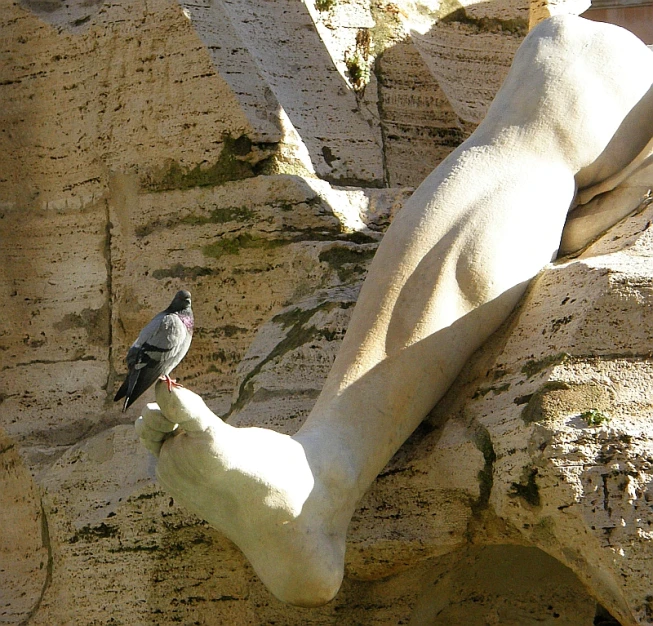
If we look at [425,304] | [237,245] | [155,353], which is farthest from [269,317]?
[155,353]

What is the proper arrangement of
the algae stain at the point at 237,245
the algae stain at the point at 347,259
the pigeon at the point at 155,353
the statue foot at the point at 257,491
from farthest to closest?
the algae stain at the point at 237,245
the algae stain at the point at 347,259
the pigeon at the point at 155,353
the statue foot at the point at 257,491

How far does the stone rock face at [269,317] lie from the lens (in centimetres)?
223

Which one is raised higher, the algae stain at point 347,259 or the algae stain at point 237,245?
the algae stain at point 347,259

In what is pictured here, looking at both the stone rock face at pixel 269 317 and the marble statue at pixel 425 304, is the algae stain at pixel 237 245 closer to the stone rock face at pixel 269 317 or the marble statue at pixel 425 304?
the stone rock face at pixel 269 317

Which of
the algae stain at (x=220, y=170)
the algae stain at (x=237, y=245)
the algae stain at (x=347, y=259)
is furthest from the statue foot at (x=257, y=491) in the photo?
the algae stain at (x=220, y=170)

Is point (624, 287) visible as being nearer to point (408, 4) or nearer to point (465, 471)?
point (465, 471)

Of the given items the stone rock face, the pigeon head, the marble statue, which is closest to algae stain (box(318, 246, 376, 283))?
the stone rock face

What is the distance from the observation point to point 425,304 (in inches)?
92.7

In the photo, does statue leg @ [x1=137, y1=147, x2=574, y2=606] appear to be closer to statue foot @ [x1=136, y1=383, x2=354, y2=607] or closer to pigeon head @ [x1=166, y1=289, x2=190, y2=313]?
statue foot @ [x1=136, y1=383, x2=354, y2=607]

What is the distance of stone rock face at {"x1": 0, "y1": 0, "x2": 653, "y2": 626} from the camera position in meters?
2.23

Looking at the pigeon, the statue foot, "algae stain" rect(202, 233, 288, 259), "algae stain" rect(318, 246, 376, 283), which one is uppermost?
the pigeon

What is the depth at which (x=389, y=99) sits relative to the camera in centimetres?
354

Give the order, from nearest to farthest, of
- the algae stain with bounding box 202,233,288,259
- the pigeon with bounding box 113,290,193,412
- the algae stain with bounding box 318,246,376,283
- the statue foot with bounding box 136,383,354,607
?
the statue foot with bounding box 136,383,354,607 → the pigeon with bounding box 113,290,193,412 → the algae stain with bounding box 318,246,376,283 → the algae stain with bounding box 202,233,288,259

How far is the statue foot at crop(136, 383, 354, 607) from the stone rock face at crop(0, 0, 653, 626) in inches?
9.3
